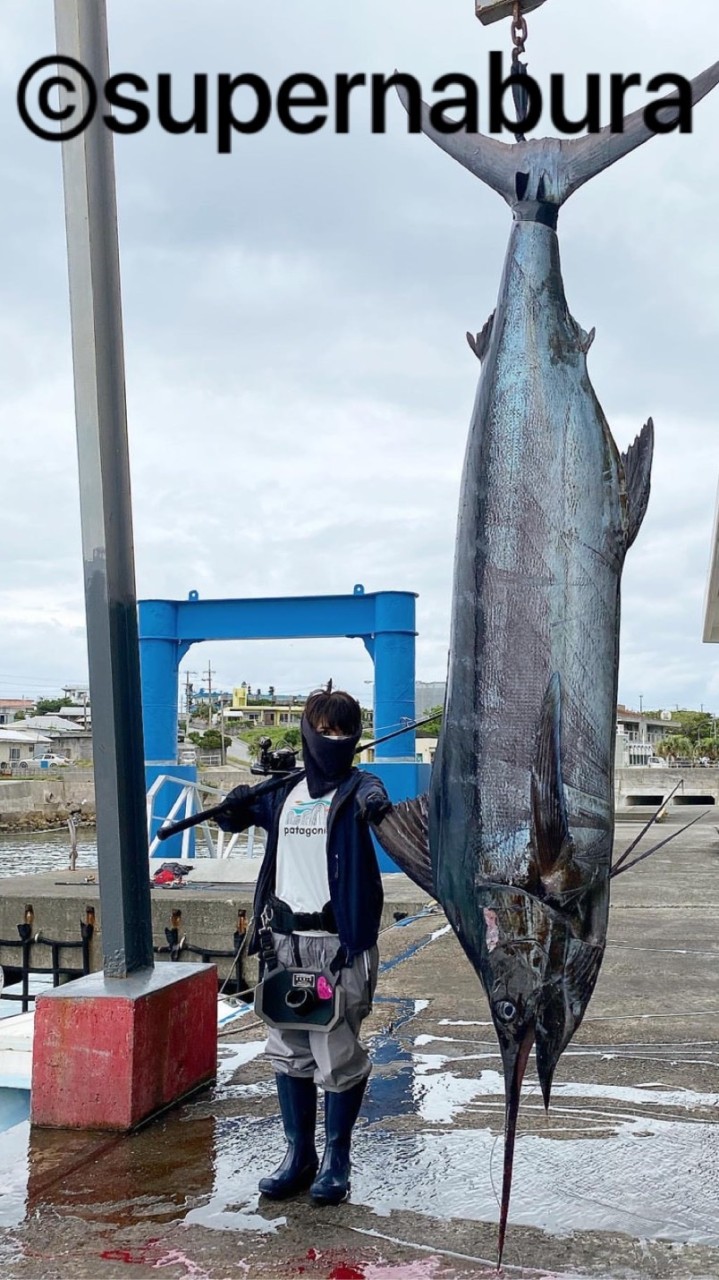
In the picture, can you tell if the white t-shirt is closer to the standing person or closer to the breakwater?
the standing person

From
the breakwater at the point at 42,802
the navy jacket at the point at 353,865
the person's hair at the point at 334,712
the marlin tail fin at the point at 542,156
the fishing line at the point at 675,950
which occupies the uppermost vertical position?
the marlin tail fin at the point at 542,156

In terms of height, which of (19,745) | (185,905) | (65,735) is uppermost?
(185,905)

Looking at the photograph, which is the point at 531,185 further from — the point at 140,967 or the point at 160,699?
the point at 160,699

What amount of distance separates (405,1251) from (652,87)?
2.97 m

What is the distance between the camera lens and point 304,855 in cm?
299

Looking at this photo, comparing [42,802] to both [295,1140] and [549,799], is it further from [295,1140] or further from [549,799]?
[549,799]

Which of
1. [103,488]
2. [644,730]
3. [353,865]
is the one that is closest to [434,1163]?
[353,865]

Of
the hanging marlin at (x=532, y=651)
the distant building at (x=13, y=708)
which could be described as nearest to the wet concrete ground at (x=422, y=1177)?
the hanging marlin at (x=532, y=651)

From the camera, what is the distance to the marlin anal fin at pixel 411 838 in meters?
2.69

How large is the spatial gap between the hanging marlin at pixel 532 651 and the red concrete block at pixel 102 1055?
1.36 meters

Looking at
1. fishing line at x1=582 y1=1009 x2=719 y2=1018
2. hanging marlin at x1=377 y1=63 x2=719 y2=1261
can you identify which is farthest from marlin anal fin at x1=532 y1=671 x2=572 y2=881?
fishing line at x1=582 y1=1009 x2=719 y2=1018

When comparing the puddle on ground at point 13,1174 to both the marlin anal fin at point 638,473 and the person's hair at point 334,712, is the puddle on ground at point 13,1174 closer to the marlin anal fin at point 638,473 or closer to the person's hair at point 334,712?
the person's hair at point 334,712

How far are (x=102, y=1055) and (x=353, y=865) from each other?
125cm

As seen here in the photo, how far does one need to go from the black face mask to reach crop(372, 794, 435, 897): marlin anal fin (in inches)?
11.3
